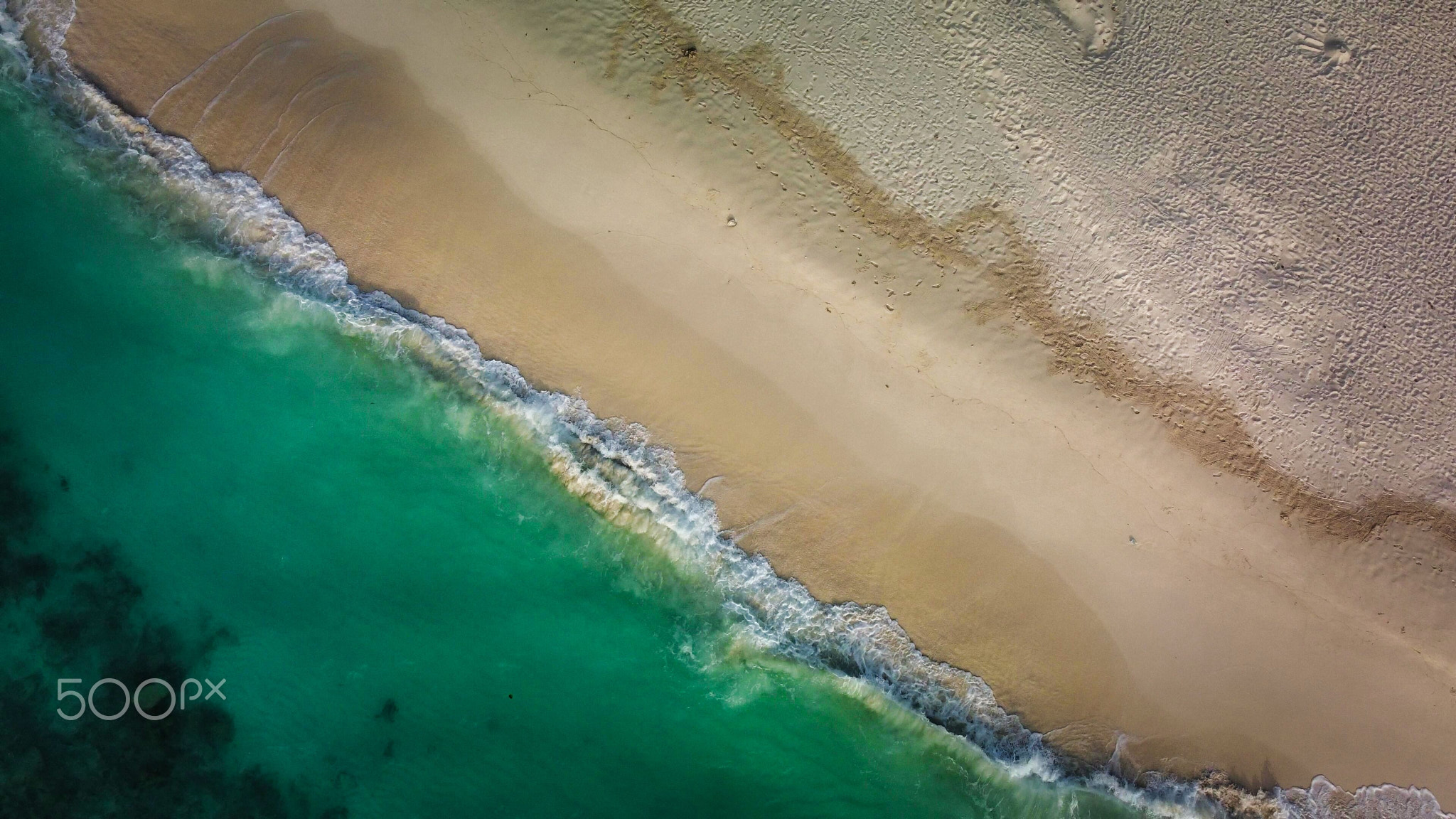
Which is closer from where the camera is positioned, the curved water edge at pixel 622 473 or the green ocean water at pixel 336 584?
the green ocean water at pixel 336 584

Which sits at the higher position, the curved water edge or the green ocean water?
the curved water edge

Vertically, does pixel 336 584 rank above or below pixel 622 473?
below

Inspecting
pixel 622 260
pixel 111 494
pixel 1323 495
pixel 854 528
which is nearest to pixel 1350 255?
pixel 1323 495

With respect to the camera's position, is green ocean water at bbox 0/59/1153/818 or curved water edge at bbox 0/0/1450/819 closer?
green ocean water at bbox 0/59/1153/818

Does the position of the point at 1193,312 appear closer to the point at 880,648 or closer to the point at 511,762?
the point at 880,648

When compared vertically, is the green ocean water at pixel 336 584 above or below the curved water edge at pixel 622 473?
below
